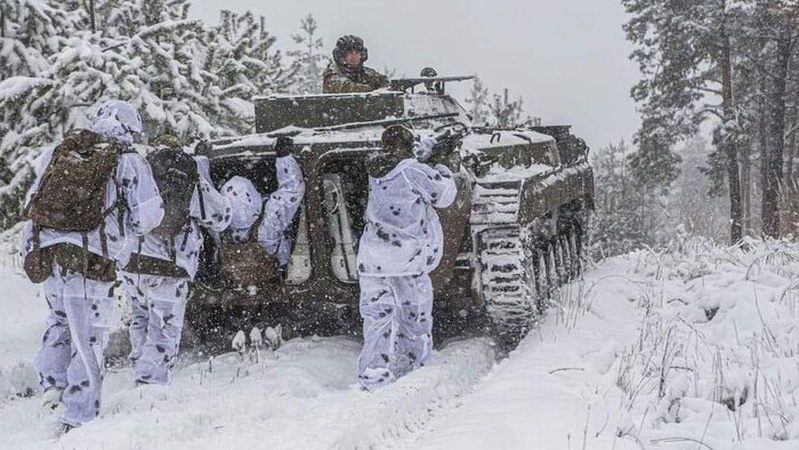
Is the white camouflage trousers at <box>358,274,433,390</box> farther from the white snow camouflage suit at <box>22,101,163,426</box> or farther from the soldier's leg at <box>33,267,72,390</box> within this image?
the soldier's leg at <box>33,267,72,390</box>

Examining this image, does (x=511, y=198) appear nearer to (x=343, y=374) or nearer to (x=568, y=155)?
(x=343, y=374)

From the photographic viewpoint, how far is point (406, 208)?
5734 millimetres

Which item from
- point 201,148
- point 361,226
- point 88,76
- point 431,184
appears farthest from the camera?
point 88,76

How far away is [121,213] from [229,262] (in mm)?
1513

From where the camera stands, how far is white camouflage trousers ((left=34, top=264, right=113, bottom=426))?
4.82 m

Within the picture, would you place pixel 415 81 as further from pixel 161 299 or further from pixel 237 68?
pixel 237 68

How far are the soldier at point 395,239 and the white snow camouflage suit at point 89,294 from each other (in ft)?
4.65

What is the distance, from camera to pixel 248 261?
6.43m

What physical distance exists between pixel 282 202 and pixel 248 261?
19.6 inches

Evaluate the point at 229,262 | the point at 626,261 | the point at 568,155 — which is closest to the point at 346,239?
the point at 229,262

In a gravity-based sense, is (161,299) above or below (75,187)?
below

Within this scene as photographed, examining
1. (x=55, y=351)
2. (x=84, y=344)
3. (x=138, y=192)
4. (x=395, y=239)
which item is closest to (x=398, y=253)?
(x=395, y=239)

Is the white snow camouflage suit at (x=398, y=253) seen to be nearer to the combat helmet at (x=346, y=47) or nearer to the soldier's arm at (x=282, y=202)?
the soldier's arm at (x=282, y=202)

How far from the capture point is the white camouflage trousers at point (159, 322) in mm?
5707
